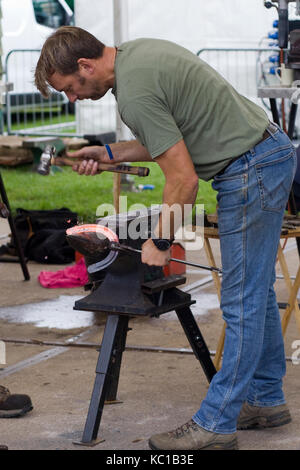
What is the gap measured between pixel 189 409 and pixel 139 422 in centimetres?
29

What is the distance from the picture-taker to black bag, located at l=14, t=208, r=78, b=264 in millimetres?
7180

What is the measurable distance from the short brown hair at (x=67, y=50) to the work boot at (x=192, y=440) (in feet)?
5.00

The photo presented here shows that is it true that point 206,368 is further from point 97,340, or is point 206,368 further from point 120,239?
point 97,340

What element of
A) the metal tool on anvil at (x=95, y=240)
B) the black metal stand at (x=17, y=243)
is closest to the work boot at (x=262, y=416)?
the metal tool on anvil at (x=95, y=240)

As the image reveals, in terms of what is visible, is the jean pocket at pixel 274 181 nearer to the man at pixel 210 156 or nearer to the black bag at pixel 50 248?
the man at pixel 210 156

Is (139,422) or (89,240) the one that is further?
(139,422)

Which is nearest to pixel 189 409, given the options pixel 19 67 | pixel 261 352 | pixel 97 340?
pixel 261 352

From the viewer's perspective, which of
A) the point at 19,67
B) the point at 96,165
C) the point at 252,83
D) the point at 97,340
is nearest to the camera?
the point at 96,165

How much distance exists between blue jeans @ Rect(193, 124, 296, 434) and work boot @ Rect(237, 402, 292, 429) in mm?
300

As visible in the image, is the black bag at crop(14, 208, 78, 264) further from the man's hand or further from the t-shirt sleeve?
the t-shirt sleeve

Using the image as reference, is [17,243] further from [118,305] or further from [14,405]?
[118,305]

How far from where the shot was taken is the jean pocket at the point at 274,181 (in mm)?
3516

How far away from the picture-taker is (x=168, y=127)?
329cm

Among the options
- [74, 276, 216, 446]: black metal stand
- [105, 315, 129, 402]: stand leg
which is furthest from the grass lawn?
[74, 276, 216, 446]: black metal stand
